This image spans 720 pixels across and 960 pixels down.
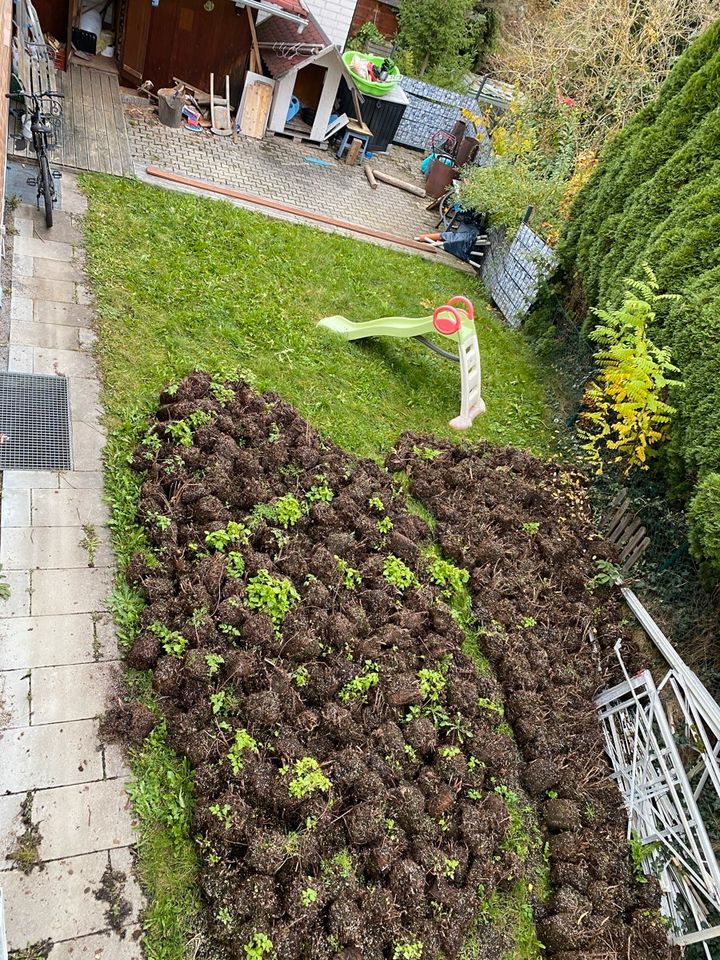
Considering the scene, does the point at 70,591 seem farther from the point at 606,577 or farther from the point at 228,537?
the point at 606,577

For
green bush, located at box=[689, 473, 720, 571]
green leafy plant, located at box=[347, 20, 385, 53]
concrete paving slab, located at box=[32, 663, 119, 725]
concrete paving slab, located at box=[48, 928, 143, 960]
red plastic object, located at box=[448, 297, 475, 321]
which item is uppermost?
green leafy plant, located at box=[347, 20, 385, 53]

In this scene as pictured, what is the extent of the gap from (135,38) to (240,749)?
1378 centimetres

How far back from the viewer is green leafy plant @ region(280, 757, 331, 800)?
4156 millimetres

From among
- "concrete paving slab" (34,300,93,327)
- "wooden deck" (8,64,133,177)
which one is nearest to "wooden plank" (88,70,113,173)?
"wooden deck" (8,64,133,177)

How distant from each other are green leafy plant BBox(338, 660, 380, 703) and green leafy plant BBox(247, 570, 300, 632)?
0.72 meters

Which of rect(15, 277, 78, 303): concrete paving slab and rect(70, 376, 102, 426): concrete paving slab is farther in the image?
rect(15, 277, 78, 303): concrete paving slab

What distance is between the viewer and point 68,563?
16.8 feet

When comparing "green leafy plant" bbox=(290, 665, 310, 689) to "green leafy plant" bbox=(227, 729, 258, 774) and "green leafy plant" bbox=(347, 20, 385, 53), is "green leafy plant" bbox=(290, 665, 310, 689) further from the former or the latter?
"green leafy plant" bbox=(347, 20, 385, 53)

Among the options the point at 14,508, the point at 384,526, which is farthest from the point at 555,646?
the point at 14,508

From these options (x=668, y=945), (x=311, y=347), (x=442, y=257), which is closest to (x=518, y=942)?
(x=668, y=945)

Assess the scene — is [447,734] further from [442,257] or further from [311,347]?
[442,257]

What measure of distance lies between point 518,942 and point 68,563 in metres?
4.30

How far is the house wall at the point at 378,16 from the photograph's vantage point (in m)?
19.1

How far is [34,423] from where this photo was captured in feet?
19.4
